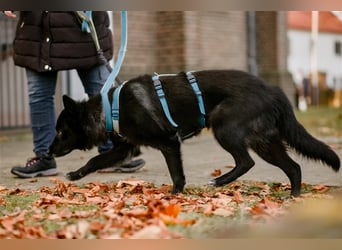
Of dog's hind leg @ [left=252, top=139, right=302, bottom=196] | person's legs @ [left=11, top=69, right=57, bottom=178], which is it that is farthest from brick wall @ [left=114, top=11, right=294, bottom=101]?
dog's hind leg @ [left=252, top=139, right=302, bottom=196]

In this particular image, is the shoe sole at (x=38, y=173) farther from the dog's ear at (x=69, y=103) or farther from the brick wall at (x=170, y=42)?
the brick wall at (x=170, y=42)

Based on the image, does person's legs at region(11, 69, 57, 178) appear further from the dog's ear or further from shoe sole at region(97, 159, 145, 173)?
the dog's ear

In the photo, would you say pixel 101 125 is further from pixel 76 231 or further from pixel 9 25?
pixel 9 25

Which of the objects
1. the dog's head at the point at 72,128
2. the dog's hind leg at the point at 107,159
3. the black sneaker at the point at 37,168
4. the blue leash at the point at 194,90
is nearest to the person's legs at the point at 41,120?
the black sneaker at the point at 37,168

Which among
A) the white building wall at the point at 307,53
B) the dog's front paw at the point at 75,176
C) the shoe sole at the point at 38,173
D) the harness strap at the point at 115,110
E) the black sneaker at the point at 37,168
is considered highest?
the harness strap at the point at 115,110

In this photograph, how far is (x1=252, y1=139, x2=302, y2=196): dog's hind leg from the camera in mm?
4164

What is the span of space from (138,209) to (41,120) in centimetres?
204

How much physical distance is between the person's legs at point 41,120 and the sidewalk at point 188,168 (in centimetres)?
10

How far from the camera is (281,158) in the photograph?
4227 mm

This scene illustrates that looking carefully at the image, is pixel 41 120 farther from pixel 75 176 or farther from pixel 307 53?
pixel 307 53

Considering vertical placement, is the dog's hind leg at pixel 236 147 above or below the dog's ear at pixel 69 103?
below

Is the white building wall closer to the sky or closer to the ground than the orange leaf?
closer to the ground

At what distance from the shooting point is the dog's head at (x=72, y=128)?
4.37 m

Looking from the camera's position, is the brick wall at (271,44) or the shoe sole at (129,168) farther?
the brick wall at (271,44)
